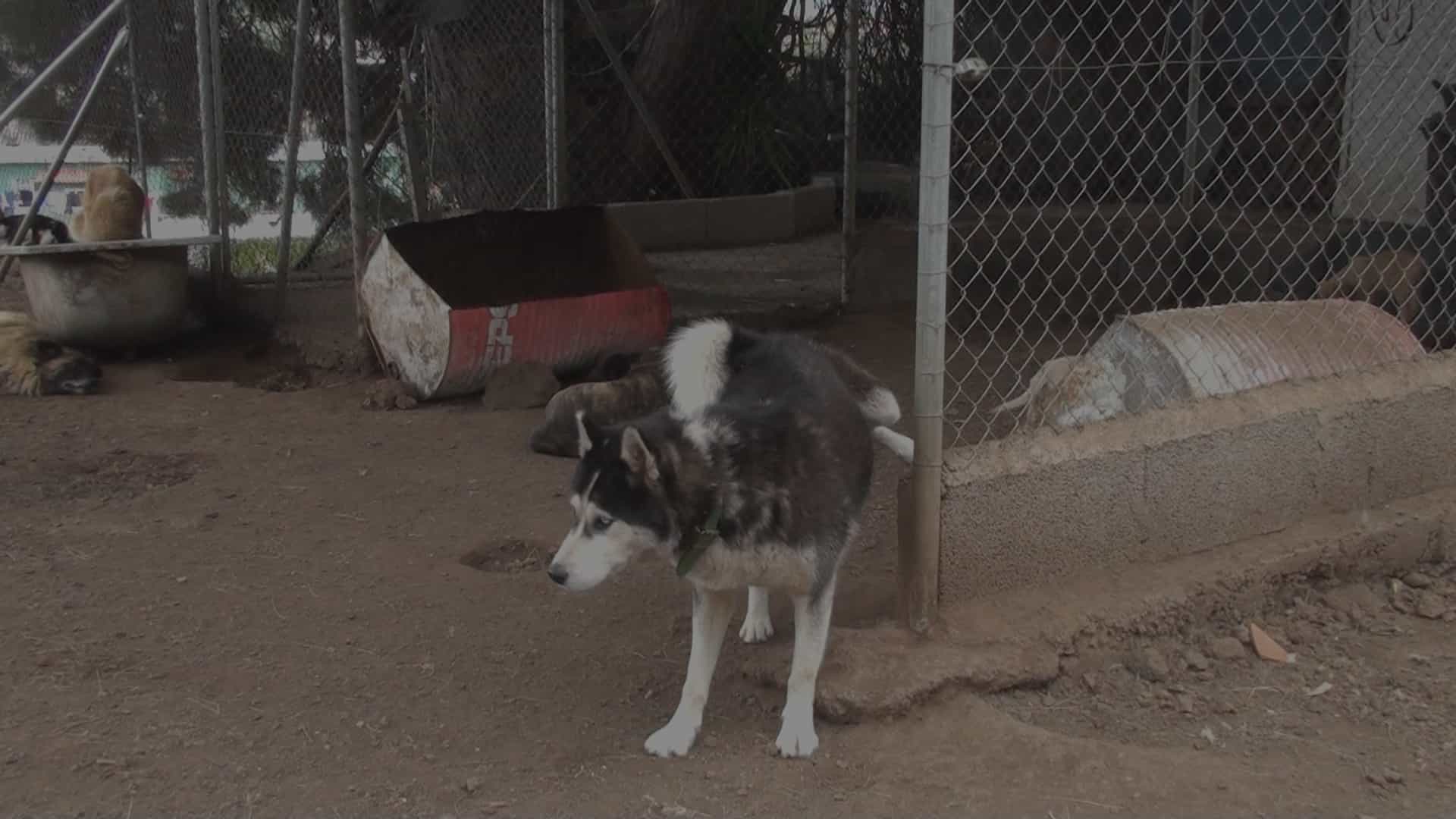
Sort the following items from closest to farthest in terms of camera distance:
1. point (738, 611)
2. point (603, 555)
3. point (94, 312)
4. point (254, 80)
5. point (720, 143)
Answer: point (603, 555), point (738, 611), point (94, 312), point (254, 80), point (720, 143)

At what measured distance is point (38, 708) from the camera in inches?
124

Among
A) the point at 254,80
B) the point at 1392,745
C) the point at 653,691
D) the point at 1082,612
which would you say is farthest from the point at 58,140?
the point at 1392,745

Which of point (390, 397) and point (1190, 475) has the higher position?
point (1190, 475)

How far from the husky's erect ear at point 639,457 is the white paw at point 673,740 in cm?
65

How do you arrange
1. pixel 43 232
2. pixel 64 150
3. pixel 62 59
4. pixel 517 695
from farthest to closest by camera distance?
pixel 64 150 < pixel 43 232 < pixel 62 59 < pixel 517 695

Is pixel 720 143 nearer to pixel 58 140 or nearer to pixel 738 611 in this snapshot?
pixel 58 140

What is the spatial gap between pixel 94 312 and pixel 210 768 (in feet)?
15.7

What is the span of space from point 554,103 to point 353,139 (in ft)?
4.99

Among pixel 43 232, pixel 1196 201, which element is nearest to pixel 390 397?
pixel 43 232

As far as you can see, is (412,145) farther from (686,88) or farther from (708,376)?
(708,376)

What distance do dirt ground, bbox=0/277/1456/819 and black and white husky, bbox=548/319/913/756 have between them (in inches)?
8.1

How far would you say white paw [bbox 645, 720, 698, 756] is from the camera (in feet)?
9.82

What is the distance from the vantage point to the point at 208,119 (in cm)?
749

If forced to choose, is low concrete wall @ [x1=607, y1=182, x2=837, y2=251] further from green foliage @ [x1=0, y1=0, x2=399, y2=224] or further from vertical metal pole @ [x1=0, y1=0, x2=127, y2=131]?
vertical metal pole @ [x1=0, y1=0, x2=127, y2=131]
